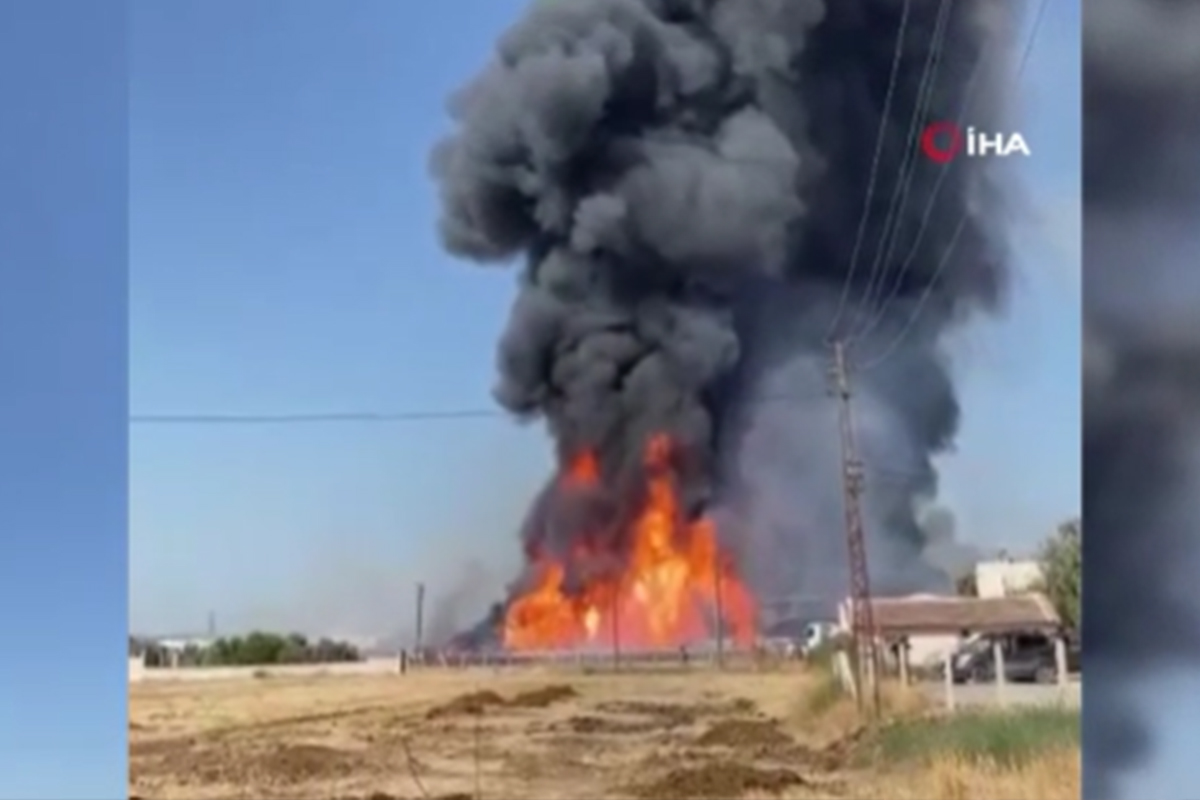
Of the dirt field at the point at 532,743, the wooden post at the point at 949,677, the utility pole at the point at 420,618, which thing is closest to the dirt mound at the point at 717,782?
the dirt field at the point at 532,743

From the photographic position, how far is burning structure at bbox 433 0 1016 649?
2.67m

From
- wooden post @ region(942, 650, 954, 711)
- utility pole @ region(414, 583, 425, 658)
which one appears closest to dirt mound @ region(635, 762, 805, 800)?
wooden post @ region(942, 650, 954, 711)

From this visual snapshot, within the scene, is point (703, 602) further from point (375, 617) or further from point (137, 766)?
point (137, 766)

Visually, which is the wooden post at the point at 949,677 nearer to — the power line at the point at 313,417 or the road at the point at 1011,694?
the road at the point at 1011,694

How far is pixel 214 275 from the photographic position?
278 cm

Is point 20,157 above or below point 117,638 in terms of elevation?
above

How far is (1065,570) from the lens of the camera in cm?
266

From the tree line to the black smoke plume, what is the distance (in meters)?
1.12

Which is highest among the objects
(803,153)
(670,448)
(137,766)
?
(803,153)

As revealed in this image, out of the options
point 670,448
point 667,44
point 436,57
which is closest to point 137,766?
point 670,448

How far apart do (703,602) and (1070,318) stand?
0.68 metres

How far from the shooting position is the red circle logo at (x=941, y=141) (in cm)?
266

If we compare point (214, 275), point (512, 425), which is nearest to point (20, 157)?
point (214, 275)

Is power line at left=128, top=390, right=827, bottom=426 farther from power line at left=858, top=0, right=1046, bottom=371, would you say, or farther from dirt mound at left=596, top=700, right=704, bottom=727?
dirt mound at left=596, top=700, right=704, bottom=727
